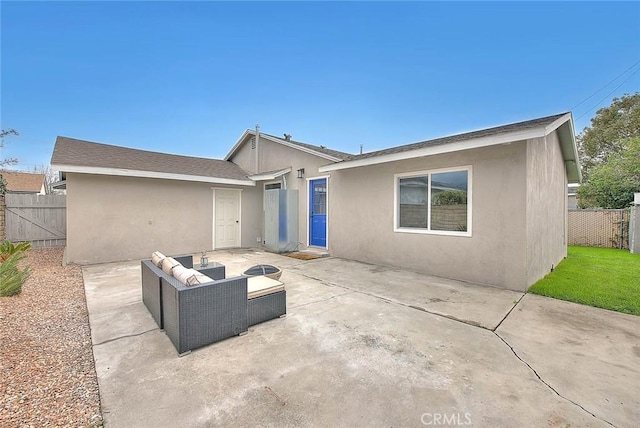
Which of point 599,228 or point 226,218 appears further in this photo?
point 599,228

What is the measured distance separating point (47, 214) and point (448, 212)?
564 inches

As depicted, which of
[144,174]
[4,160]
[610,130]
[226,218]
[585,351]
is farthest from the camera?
[610,130]

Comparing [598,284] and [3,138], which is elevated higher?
[3,138]

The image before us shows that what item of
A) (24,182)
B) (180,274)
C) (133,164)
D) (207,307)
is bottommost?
(207,307)

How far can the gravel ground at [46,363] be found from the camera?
76.4 inches

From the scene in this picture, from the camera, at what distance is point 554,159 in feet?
23.9

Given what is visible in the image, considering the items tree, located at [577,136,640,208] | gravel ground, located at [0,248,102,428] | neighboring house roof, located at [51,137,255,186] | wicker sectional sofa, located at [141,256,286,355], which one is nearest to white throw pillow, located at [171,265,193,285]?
wicker sectional sofa, located at [141,256,286,355]

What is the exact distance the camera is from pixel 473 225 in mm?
5828

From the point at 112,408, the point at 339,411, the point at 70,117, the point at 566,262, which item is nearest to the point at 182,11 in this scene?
the point at 70,117

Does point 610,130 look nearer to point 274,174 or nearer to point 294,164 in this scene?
point 294,164

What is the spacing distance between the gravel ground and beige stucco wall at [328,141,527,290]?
6251 millimetres

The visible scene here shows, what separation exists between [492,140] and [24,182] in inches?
1343

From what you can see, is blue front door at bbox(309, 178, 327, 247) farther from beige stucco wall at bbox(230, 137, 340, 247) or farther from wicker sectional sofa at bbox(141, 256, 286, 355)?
wicker sectional sofa at bbox(141, 256, 286, 355)

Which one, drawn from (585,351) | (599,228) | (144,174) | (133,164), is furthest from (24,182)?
(599,228)
